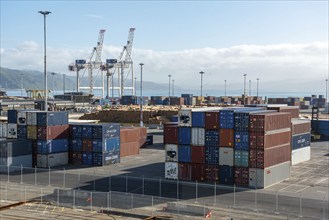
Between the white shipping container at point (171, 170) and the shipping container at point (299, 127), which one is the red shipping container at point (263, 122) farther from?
the shipping container at point (299, 127)

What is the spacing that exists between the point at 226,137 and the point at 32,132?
93.5 ft

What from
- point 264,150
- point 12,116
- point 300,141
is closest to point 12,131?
point 12,116

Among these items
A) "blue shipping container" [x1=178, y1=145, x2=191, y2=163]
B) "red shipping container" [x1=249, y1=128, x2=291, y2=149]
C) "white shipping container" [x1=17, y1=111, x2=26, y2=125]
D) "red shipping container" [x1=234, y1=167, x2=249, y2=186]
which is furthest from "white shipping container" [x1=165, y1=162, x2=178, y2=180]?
"white shipping container" [x1=17, y1=111, x2=26, y2=125]

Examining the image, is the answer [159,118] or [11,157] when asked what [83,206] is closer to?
[11,157]

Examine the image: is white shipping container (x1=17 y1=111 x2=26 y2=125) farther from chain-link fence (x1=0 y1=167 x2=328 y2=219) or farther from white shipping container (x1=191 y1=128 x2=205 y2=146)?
white shipping container (x1=191 y1=128 x2=205 y2=146)

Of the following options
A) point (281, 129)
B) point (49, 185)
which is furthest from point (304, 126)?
point (49, 185)

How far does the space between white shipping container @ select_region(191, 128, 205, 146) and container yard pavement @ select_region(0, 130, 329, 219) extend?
15.6ft

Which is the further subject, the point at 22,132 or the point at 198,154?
the point at 22,132

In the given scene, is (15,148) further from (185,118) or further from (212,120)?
(212,120)

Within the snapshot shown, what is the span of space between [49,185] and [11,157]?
1336 cm

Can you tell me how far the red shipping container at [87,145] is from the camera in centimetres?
6554

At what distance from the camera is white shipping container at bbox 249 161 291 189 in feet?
165

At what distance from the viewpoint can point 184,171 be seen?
5481cm

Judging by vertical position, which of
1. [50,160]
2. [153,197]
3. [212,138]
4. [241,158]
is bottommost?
[153,197]
